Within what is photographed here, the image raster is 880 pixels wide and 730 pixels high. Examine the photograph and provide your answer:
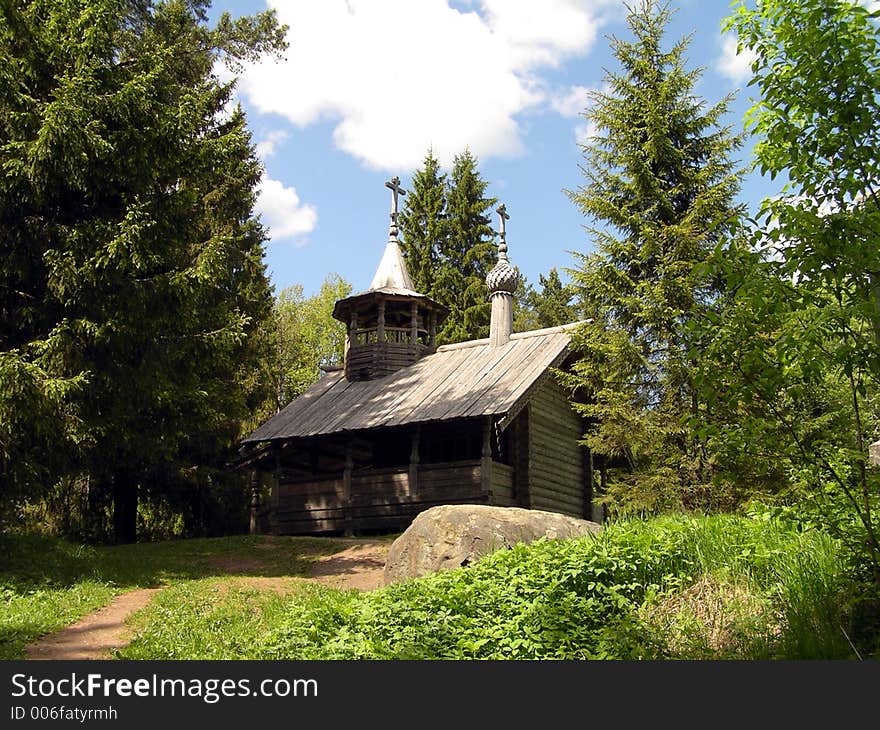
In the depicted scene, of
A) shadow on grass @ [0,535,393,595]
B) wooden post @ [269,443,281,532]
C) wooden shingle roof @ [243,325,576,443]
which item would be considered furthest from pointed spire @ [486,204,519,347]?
shadow on grass @ [0,535,393,595]

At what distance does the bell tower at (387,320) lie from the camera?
82.4 feet

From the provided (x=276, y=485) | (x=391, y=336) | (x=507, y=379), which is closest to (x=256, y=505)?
(x=276, y=485)

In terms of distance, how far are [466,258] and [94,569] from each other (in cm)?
2720

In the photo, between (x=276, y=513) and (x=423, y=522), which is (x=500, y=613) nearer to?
(x=423, y=522)

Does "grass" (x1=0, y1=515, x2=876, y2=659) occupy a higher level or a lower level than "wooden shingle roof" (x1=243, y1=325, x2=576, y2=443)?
lower

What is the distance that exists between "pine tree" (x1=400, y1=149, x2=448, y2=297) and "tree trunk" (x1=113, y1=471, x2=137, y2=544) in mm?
17748

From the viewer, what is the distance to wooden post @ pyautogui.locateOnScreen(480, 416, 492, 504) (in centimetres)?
1986

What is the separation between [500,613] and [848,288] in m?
4.24

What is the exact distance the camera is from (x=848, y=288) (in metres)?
5.14

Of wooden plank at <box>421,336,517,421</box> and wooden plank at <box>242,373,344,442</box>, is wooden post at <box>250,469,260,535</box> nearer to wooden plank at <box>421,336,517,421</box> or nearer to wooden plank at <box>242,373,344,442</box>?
wooden plank at <box>242,373,344,442</box>

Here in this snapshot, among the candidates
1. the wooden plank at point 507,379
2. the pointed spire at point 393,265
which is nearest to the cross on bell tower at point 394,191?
the pointed spire at point 393,265

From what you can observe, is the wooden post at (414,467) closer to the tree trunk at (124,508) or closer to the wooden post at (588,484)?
the wooden post at (588,484)

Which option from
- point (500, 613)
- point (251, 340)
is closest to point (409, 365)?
point (251, 340)

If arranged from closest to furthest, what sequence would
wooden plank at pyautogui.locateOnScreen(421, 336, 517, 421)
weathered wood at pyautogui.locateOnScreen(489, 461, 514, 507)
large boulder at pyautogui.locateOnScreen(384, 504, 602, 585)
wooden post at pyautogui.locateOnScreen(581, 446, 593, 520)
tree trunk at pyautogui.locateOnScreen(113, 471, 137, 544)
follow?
large boulder at pyautogui.locateOnScreen(384, 504, 602, 585), weathered wood at pyautogui.locateOnScreen(489, 461, 514, 507), wooden plank at pyautogui.locateOnScreen(421, 336, 517, 421), tree trunk at pyautogui.locateOnScreen(113, 471, 137, 544), wooden post at pyautogui.locateOnScreen(581, 446, 593, 520)
